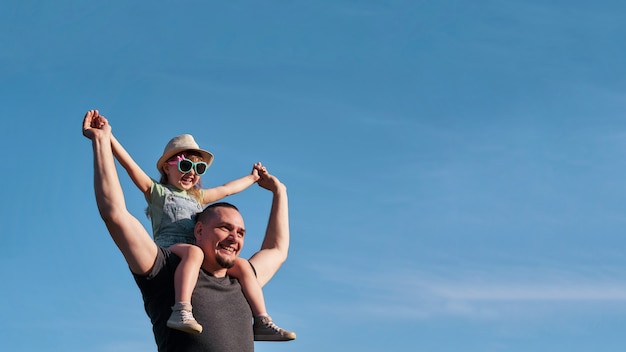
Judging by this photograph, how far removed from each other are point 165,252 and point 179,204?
1.11 metres

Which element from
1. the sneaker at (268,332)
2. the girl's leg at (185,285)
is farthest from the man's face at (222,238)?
the sneaker at (268,332)

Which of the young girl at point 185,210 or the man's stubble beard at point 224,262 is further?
the man's stubble beard at point 224,262

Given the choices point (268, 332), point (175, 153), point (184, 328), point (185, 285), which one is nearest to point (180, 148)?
point (175, 153)

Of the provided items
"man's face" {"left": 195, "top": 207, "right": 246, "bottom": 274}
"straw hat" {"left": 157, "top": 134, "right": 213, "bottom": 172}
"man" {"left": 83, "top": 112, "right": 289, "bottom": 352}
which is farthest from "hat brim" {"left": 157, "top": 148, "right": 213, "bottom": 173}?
"man's face" {"left": 195, "top": 207, "right": 246, "bottom": 274}

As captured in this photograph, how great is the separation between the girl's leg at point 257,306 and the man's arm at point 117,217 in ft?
3.56

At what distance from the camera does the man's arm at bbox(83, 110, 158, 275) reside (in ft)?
25.2

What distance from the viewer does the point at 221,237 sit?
8.28 meters

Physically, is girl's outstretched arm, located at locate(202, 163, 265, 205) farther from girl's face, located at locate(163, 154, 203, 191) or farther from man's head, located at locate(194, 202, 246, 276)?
man's head, located at locate(194, 202, 246, 276)

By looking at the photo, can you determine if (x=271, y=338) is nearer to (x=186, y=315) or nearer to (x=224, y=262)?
(x=224, y=262)

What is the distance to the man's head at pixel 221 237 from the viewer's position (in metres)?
8.30

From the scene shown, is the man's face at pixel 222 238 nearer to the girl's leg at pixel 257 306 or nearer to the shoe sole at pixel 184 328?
the girl's leg at pixel 257 306

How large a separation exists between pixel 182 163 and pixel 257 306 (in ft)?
6.70

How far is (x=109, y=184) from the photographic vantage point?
7719 millimetres

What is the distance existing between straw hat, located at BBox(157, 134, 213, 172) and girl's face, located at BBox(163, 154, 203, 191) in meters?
0.08
